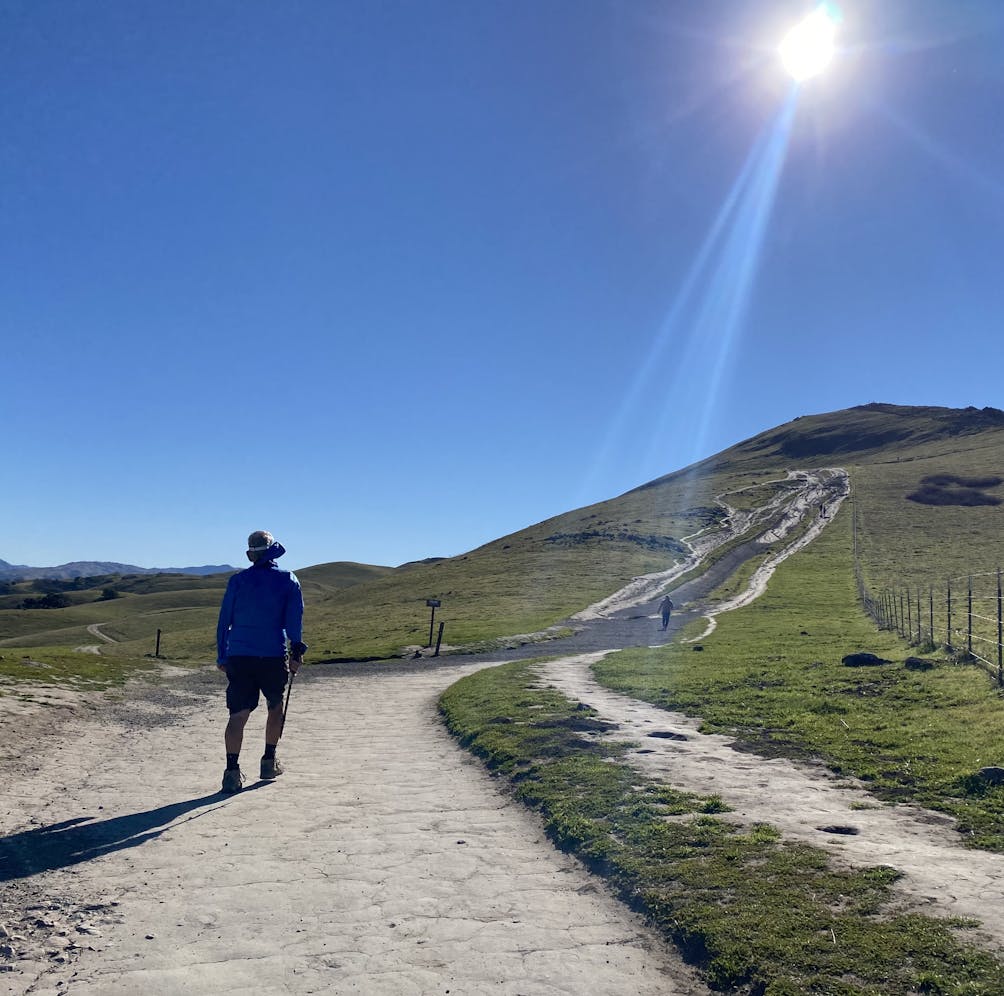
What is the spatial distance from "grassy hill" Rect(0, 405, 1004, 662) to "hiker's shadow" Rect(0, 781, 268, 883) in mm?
29967

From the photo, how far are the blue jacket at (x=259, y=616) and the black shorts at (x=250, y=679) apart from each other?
11 centimetres

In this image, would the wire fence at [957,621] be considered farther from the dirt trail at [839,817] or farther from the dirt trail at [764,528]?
the dirt trail at [764,528]

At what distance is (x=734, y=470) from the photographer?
19138cm

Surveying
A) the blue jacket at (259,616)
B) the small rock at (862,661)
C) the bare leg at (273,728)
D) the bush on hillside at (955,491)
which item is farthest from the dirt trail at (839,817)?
the bush on hillside at (955,491)

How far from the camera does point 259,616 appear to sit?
10.1 meters

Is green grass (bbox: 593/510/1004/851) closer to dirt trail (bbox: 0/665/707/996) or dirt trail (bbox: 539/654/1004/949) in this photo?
dirt trail (bbox: 539/654/1004/949)

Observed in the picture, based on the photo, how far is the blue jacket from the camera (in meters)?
10.1

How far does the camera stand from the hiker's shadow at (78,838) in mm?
7137

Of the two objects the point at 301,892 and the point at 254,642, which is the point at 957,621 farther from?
the point at 301,892

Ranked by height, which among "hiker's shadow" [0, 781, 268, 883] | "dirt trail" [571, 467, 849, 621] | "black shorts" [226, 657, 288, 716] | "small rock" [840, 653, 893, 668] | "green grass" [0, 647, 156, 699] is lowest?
"green grass" [0, 647, 156, 699]

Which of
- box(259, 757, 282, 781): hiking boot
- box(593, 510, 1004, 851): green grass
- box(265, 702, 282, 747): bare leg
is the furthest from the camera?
box(259, 757, 282, 781): hiking boot

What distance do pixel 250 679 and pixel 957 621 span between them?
31.5 meters

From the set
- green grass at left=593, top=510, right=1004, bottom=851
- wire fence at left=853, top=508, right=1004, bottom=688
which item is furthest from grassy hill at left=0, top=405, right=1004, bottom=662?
green grass at left=593, top=510, right=1004, bottom=851

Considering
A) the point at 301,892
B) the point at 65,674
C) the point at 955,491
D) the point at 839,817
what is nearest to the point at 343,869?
the point at 301,892
